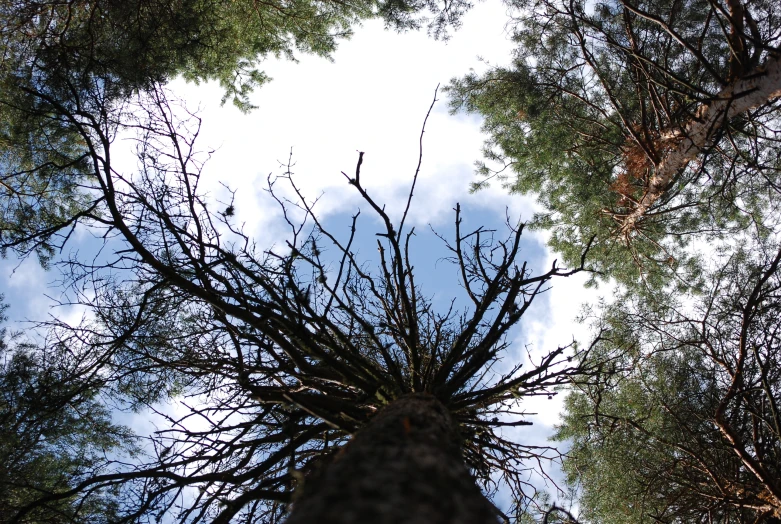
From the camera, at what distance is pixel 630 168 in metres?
7.21

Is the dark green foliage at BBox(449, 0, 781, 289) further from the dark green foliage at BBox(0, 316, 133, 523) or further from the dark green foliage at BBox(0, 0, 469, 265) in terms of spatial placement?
the dark green foliage at BBox(0, 316, 133, 523)

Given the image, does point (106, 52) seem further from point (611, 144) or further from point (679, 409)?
point (679, 409)

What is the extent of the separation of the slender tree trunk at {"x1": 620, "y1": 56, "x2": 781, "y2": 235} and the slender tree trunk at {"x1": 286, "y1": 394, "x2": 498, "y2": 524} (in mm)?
4144

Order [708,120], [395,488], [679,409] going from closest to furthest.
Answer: [395,488], [708,120], [679,409]

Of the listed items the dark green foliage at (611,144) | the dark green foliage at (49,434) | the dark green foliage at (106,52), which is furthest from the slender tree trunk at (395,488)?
the dark green foliage at (611,144)

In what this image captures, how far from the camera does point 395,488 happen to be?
1.29 metres

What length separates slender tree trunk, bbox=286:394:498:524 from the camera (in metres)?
1.17

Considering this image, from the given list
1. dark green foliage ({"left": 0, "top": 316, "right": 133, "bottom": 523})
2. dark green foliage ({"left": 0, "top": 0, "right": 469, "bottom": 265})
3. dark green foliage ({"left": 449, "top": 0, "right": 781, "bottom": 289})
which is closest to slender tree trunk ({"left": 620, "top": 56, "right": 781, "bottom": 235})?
dark green foliage ({"left": 449, "top": 0, "right": 781, "bottom": 289})

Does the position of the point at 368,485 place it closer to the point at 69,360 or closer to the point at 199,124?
the point at 199,124

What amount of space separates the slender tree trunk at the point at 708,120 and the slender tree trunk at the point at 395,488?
163 inches

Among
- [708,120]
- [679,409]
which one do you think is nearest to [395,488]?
[708,120]

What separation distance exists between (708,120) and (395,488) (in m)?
6.01

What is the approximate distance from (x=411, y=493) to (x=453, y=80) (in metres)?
8.89

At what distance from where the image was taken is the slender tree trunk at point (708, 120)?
15.5 ft
